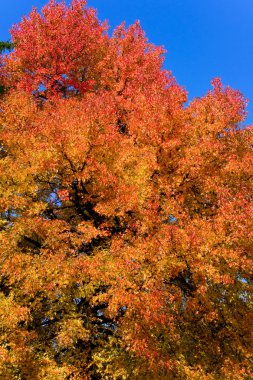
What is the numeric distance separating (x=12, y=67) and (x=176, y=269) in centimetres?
2770

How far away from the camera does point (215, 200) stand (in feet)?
65.3

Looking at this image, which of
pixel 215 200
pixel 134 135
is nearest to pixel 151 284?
pixel 215 200

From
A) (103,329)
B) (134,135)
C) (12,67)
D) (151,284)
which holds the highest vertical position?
(12,67)

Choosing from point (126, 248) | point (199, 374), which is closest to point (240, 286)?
point (199, 374)

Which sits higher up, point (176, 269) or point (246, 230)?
point (246, 230)

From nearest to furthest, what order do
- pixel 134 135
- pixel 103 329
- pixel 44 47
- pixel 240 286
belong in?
pixel 240 286
pixel 103 329
pixel 134 135
pixel 44 47

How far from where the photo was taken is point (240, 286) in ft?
54.2

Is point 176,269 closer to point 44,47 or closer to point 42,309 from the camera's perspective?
point 42,309

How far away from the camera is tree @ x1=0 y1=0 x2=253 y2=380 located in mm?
14656

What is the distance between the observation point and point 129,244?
17438 millimetres

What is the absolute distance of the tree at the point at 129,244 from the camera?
14656 millimetres

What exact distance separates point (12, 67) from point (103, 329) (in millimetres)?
26791

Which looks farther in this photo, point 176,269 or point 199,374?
point 176,269

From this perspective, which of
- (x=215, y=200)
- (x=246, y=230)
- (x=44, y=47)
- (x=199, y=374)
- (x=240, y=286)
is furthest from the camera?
(x=44, y=47)
